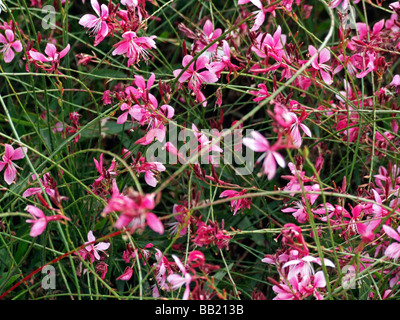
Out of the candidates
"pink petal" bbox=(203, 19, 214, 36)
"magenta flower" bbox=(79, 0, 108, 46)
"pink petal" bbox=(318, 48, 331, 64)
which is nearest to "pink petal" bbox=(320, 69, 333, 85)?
"pink petal" bbox=(318, 48, 331, 64)

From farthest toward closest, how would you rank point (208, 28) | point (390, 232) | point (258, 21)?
point (208, 28) → point (258, 21) → point (390, 232)

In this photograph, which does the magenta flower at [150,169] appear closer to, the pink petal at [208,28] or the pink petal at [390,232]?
the pink petal at [208,28]

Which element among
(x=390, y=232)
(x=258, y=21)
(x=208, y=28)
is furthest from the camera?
(x=208, y=28)

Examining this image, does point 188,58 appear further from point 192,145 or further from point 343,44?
point 343,44

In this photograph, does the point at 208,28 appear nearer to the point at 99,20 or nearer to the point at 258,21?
the point at 258,21

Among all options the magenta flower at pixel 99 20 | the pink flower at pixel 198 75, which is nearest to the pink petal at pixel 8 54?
the magenta flower at pixel 99 20

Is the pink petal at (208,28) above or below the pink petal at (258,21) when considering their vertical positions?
below

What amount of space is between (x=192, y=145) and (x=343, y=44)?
47cm

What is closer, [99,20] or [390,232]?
[390,232]

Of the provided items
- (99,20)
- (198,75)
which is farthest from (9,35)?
(198,75)

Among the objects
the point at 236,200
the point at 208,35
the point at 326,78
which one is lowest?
the point at 236,200
